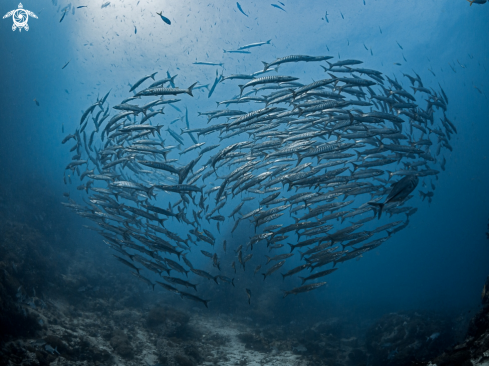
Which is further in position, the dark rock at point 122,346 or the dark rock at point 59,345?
the dark rock at point 122,346

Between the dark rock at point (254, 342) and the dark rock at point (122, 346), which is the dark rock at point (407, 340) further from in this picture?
the dark rock at point (122, 346)

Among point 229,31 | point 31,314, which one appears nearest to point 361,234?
point 31,314

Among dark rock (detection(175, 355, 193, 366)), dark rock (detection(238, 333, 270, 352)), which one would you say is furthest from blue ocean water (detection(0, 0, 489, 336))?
dark rock (detection(175, 355, 193, 366))

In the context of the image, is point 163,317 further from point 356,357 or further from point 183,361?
point 356,357

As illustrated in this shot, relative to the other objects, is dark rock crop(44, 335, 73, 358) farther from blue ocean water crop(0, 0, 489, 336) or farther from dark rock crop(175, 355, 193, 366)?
blue ocean water crop(0, 0, 489, 336)

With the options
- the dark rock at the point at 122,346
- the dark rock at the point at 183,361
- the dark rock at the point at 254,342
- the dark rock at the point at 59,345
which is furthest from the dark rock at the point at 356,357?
the dark rock at the point at 59,345

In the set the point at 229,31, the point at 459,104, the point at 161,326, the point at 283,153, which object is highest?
the point at 459,104

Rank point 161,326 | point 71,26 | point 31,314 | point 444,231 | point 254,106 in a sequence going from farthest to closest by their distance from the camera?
point 444,231
point 254,106
point 71,26
point 161,326
point 31,314

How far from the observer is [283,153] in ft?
20.2

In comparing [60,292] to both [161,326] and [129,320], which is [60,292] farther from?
[161,326]

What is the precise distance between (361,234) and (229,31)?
19.9 meters

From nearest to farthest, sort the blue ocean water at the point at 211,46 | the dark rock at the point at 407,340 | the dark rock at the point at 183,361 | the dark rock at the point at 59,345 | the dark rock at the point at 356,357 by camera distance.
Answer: the dark rock at the point at 59,345
the dark rock at the point at 183,361
the dark rock at the point at 407,340
the dark rock at the point at 356,357
the blue ocean water at the point at 211,46

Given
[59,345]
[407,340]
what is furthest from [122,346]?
[407,340]

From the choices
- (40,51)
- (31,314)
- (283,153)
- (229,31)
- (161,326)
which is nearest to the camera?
(283,153)
